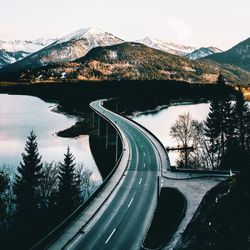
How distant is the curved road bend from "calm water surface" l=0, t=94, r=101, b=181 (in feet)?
62.1

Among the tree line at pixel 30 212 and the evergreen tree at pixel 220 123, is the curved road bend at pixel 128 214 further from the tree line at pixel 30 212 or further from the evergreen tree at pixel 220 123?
the evergreen tree at pixel 220 123

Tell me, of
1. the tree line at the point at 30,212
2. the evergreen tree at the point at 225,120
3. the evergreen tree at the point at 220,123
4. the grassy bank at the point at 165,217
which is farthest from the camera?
the evergreen tree at the point at 220,123

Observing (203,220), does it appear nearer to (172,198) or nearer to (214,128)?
(172,198)

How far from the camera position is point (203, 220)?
89.8ft

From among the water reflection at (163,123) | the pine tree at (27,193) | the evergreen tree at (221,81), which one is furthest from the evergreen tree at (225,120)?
the pine tree at (27,193)

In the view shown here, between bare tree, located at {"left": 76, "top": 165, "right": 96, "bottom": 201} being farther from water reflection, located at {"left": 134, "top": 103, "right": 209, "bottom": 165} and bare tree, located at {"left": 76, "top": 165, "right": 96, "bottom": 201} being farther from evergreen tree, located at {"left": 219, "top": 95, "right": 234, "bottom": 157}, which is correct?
evergreen tree, located at {"left": 219, "top": 95, "right": 234, "bottom": 157}

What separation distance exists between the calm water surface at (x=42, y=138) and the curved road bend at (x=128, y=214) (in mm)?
18936

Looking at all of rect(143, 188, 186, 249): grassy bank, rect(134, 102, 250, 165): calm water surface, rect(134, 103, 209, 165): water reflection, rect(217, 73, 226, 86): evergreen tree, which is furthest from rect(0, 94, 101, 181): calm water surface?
rect(217, 73, 226, 86): evergreen tree

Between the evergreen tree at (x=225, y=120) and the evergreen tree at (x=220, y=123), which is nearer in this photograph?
the evergreen tree at (x=225, y=120)

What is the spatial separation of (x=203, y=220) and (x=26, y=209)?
32.9 m

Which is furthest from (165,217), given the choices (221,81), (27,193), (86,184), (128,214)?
(221,81)

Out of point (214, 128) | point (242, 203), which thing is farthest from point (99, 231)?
point (214, 128)

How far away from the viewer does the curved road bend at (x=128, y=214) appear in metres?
35.4

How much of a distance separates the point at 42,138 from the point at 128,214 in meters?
75.8
